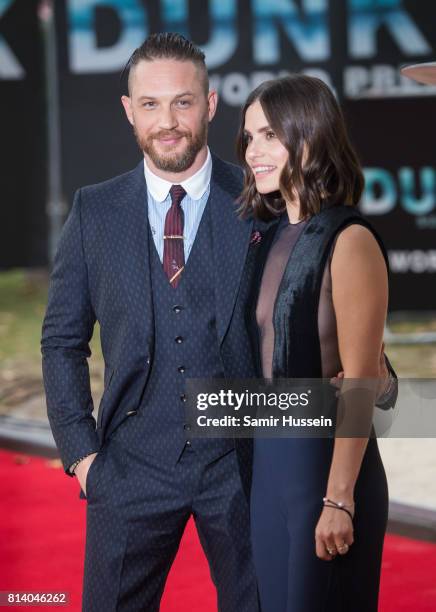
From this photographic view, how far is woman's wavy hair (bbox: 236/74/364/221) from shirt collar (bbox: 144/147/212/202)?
0.31m

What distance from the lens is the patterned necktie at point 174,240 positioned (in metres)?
2.67

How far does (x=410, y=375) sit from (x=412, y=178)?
1.31 m

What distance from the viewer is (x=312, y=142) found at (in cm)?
241

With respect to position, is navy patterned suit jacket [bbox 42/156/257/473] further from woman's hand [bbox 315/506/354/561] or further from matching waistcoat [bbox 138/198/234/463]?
woman's hand [bbox 315/506/354/561]

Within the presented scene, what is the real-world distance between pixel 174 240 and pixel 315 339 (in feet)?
1.56

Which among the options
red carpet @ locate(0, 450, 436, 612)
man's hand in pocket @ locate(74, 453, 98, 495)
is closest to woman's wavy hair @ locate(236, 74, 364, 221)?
man's hand in pocket @ locate(74, 453, 98, 495)

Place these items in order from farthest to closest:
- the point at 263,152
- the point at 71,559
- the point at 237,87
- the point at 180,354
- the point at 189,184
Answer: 1. the point at 237,87
2. the point at 71,559
3. the point at 189,184
4. the point at 180,354
5. the point at 263,152

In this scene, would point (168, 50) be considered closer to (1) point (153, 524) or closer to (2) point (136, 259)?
(2) point (136, 259)

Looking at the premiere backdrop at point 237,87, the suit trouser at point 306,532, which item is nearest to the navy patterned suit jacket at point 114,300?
the suit trouser at point 306,532

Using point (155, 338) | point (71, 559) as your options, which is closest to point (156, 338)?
point (155, 338)

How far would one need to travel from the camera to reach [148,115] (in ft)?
8.78

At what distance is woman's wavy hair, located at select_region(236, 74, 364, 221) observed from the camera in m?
2.41

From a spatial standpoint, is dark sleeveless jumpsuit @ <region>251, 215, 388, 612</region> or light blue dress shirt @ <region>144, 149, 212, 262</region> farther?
light blue dress shirt @ <region>144, 149, 212, 262</region>

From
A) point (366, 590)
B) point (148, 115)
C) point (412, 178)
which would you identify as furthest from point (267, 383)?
point (412, 178)
